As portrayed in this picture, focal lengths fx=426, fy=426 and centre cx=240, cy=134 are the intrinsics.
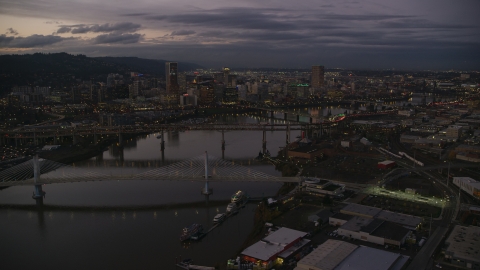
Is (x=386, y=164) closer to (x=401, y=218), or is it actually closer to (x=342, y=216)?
(x=401, y=218)

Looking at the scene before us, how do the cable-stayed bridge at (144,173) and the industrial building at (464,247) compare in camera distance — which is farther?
the cable-stayed bridge at (144,173)

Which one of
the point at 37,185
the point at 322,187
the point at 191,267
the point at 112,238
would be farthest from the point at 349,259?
the point at 37,185

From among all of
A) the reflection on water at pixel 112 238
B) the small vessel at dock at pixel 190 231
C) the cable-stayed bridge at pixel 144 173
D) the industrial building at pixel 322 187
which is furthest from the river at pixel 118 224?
the industrial building at pixel 322 187

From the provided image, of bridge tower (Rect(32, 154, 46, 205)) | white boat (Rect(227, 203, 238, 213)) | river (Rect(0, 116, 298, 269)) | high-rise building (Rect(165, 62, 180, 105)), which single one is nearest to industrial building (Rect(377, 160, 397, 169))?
river (Rect(0, 116, 298, 269))

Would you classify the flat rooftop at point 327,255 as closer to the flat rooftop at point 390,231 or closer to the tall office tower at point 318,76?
the flat rooftop at point 390,231

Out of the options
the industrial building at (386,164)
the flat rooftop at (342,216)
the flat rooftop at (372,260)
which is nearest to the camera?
the flat rooftop at (372,260)

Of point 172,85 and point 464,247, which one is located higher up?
point 172,85
